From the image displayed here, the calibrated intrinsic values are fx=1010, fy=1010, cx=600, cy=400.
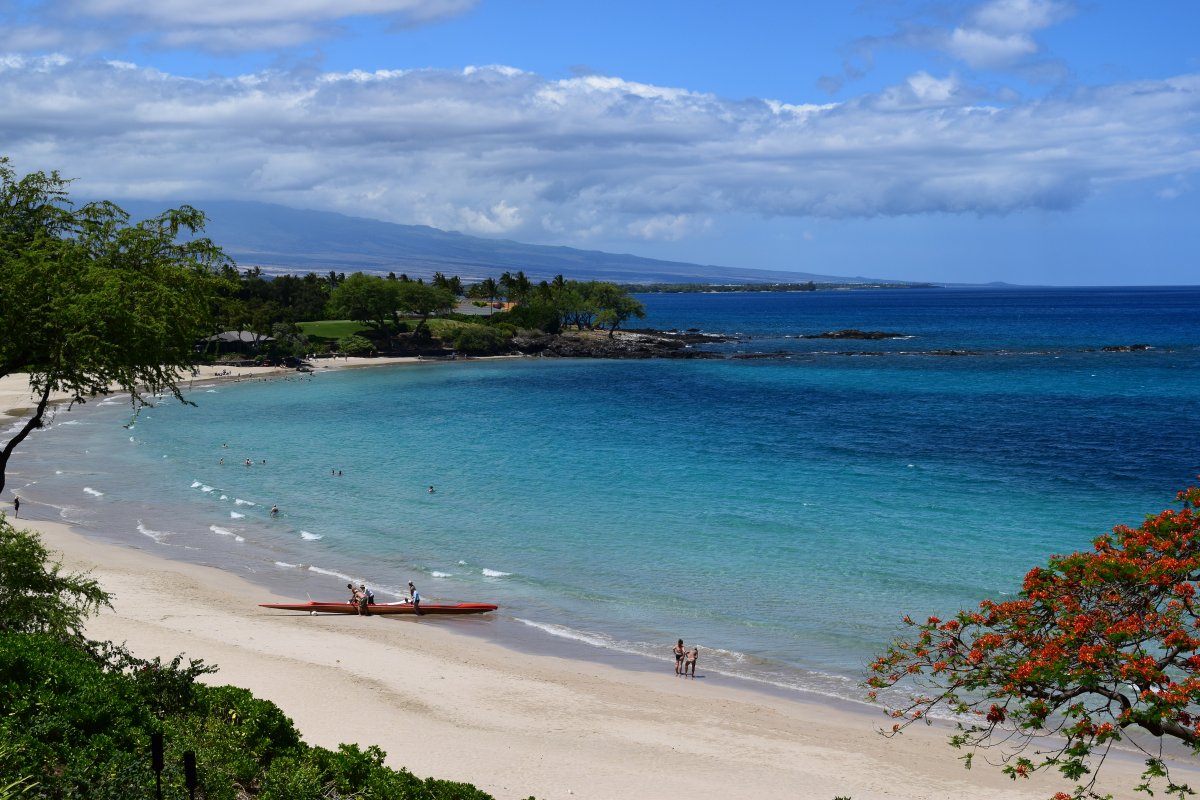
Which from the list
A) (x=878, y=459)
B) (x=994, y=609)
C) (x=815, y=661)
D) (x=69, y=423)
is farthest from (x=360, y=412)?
(x=994, y=609)

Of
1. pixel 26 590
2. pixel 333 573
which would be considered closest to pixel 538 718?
pixel 26 590

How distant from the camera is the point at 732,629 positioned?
83.5 ft

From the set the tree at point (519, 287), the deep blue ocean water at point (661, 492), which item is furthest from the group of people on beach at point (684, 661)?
the tree at point (519, 287)

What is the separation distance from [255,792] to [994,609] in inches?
357

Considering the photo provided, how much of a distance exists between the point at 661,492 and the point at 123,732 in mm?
31392

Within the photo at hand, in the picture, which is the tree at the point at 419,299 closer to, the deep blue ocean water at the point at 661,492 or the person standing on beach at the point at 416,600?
the deep blue ocean water at the point at 661,492

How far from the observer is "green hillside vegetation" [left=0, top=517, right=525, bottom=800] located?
10.3m

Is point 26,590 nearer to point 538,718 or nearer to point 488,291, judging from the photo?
point 538,718

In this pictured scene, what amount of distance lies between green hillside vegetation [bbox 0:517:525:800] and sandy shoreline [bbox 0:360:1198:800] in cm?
343

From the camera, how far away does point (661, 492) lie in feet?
137

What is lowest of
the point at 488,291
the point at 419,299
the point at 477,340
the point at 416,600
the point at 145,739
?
the point at 416,600

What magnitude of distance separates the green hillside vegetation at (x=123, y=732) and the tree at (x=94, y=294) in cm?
225

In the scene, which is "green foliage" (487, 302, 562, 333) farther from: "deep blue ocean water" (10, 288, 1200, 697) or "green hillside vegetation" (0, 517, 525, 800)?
"green hillside vegetation" (0, 517, 525, 800)

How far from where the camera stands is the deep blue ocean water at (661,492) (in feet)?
89.9
